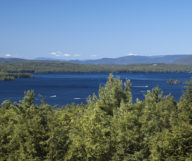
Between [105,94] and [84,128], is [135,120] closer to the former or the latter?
[84,128]

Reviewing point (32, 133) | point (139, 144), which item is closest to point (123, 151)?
point (139, 144)

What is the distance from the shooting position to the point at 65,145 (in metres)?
19.6

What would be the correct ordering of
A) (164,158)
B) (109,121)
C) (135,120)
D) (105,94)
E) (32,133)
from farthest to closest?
(105,94) < (109,121) < (135,120) < (32,133) < (164,158)

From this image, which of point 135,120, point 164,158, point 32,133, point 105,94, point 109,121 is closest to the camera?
point 164,158

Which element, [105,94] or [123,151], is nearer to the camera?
[123,151]

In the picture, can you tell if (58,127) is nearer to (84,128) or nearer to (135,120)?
(84,128)

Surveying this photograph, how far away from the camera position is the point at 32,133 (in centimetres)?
→ 1953

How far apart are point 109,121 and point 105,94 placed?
4.73m

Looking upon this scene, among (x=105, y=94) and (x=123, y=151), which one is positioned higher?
(x=105, y=94)

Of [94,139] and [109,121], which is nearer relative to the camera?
[94,139]

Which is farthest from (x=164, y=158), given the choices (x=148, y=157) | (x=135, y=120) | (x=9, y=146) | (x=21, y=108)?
(x=21, y=108)

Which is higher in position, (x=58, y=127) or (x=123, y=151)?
(x=58, y=127)

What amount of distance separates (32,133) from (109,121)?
22.0ft

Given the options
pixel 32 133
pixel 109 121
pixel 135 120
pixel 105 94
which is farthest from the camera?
pixel 105 94
